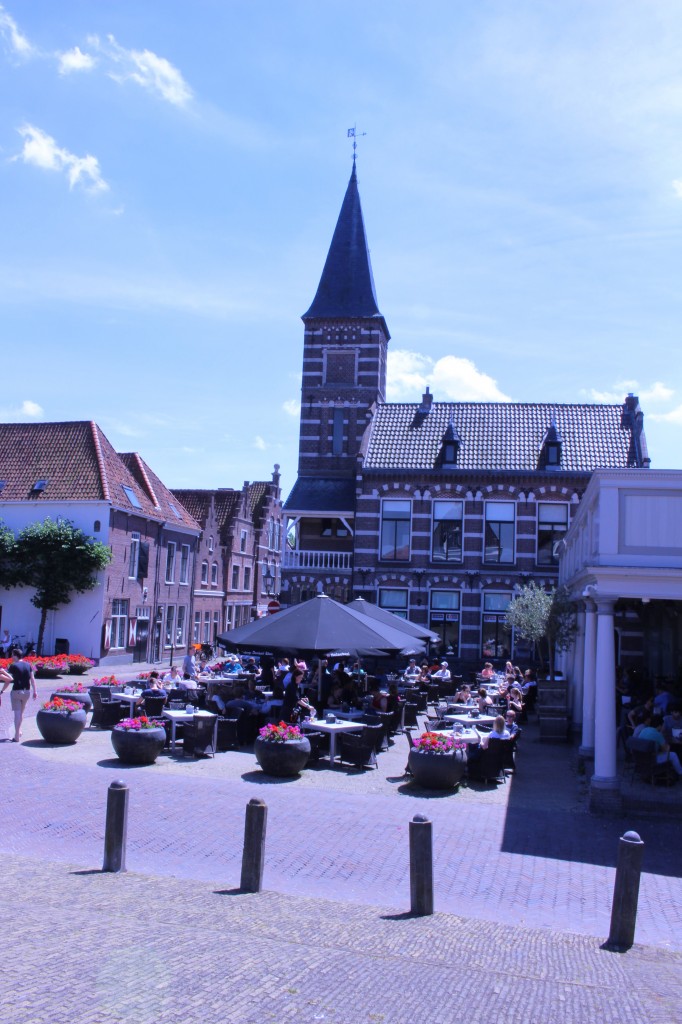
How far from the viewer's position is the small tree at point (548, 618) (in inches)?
805

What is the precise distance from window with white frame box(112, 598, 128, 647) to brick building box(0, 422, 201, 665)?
0.04 m

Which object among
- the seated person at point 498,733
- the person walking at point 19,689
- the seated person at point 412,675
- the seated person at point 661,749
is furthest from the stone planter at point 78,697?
the seated person at point 661,749

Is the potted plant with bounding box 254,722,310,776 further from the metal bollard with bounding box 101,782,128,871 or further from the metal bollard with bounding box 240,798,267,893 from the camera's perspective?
the metal bollard with bounding box 240,798,267,893

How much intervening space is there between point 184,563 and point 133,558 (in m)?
6.48

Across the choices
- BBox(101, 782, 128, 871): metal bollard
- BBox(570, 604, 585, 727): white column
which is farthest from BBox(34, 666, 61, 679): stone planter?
BBox(101, 782, 128, 871): metal bollard

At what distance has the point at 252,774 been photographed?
13.2 metres

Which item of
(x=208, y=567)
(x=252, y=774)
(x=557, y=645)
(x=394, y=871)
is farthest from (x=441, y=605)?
(x=394, y=871)

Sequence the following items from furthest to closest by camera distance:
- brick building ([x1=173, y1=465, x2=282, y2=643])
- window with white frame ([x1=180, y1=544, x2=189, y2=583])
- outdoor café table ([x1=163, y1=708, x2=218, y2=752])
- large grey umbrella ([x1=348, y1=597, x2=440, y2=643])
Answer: brick building ([x1=173, y1=465, x2=282, y2=643])
window with white frame ([x1=180, y1=544, x2=189, y2=583])
large grey umbrella ([x1=348, y1=597, x2=440, y2=643])
outdoor café table ([x1=163, y1=708, x2=218, y2=752])

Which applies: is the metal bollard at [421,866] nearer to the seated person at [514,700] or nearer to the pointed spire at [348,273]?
the seated person at [514,700]

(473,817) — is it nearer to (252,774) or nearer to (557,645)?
(252,774)

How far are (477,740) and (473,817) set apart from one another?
287cm

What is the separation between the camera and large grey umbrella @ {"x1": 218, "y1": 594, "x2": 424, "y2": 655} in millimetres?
15156

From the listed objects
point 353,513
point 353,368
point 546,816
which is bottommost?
point 546,816

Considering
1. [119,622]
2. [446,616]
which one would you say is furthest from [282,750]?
[119,622]
